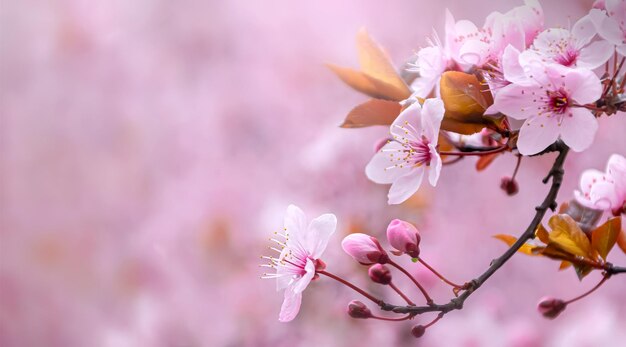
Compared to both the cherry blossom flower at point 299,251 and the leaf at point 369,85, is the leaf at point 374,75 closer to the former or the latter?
the leaf at point 369,85

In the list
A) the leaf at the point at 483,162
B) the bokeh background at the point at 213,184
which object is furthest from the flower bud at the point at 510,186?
the bokeh background at the point at 213,184

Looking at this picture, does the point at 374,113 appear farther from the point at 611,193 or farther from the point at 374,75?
the point at 611,193

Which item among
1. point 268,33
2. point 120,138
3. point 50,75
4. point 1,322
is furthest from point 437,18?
point 1,322

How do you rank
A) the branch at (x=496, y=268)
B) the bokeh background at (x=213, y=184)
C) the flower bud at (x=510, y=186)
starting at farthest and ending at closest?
the bokeh background at (x=213, y=184) < the flower bud at (x=510, y=186) < the branch at (x=496, y=268)

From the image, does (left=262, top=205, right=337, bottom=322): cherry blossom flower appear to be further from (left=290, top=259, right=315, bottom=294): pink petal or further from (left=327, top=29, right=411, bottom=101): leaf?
(left=327, top=29, right=411, bottom=101): leaf

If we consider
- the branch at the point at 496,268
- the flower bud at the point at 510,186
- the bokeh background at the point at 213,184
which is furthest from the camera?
the bokeh background at the point at 213,184

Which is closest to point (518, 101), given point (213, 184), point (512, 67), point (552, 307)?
point (512, 67)
